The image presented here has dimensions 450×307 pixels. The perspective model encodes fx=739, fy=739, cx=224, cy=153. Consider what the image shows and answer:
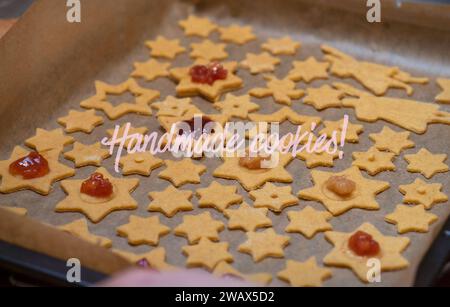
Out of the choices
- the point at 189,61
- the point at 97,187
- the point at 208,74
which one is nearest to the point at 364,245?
the point at 97,187

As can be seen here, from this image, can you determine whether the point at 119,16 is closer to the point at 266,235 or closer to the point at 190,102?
the point at 190,102

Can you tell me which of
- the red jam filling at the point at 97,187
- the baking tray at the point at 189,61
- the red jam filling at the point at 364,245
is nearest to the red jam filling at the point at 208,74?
the baking tray at the point at 189,61

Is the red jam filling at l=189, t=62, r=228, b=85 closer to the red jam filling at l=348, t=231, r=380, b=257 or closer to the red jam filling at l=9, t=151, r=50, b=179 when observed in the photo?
the red jam filling at l=9, t=151, r=50, b=179

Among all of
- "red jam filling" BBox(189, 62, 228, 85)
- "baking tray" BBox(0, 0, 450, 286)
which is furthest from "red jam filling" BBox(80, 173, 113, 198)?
"red jam filling" BBox(189, 62, 228, 85)

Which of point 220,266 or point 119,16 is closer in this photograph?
point 220,266
